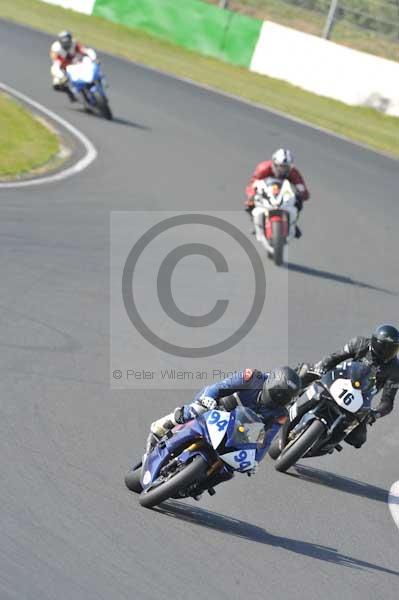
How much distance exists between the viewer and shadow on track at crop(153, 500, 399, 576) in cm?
726

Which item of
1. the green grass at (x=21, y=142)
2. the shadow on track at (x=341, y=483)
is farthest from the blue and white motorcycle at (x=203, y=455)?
the green grass at (x=21, y=142)

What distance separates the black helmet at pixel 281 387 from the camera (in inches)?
284

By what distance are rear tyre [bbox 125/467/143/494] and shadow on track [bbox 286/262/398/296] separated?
7612 mm

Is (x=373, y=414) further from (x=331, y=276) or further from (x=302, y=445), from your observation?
(x=331, y=276)

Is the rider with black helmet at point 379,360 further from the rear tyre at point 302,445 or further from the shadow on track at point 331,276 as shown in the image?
the shadow on track at point 331,276

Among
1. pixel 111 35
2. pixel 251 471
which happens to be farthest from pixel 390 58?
pixel 251 471

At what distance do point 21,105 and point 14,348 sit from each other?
12418mm

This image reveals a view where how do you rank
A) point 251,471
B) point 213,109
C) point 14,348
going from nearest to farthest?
1. point 251,471
2. point 14,348
3. point 213,109

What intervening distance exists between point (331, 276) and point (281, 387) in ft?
25.9

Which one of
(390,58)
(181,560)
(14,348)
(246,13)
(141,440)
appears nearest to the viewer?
(181,560)

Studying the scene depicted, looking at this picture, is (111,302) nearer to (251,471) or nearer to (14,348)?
(14,348)

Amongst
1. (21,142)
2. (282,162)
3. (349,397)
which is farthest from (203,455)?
(21,142)

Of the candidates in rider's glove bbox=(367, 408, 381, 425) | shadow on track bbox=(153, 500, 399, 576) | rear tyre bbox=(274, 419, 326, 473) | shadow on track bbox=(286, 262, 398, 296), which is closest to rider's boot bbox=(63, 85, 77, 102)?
shadow on track bbox=(286, 262, 398, 296)

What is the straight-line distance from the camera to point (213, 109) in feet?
81.6
